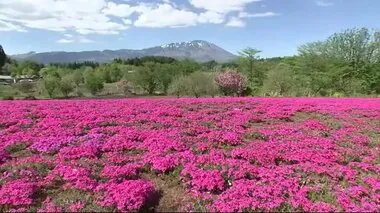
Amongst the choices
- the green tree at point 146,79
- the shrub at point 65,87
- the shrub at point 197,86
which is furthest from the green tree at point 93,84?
the shrub at point 197,86

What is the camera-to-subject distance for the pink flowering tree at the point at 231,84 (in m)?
71.6

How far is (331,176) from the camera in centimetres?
1108

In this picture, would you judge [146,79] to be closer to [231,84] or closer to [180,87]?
[180,87]

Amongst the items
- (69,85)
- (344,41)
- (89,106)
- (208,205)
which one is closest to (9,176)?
(208,205)

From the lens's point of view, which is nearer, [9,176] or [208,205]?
[208,205]

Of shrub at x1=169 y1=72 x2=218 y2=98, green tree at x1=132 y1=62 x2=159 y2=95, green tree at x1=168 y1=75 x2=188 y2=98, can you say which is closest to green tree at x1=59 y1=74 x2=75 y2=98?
green tree at x1=132 y1=62 x2=159 y2=95

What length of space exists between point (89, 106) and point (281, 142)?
12.4 meters

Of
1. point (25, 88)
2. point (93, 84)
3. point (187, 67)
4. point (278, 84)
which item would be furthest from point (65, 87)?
point (278, 84)

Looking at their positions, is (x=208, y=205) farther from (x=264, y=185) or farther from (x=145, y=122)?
(x=145, y=122)

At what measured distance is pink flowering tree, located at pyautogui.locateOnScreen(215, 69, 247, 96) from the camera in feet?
235

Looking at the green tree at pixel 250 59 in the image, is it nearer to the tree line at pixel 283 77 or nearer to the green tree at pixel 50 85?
the tree line at pixel 283 77

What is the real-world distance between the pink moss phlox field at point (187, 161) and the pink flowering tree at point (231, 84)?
169 ft

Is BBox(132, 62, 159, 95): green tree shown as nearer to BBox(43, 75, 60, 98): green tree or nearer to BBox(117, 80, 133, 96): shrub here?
BBox(117, 80, 133, 96): shrub

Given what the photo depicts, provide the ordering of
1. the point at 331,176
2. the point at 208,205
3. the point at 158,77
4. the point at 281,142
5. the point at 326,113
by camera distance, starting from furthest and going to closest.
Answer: the point at 158,77 < the point at 326,113 < the point at 281,142 < the point at 331,176 < the point at 208,205
